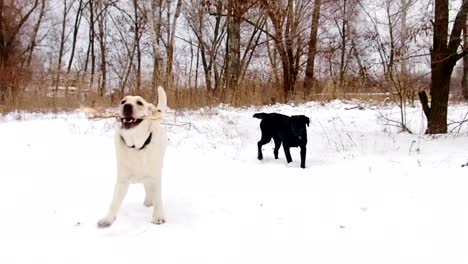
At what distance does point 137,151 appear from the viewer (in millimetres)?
3461

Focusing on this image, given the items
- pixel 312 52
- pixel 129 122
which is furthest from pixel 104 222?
pixel 312 52

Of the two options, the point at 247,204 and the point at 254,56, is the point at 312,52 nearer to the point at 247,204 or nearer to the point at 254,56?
the point at 254,56

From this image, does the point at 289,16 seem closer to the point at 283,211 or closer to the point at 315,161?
the point at 315,161

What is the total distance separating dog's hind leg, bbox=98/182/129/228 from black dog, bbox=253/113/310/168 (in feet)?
9.23

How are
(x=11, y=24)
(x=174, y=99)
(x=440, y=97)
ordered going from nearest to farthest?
1. (x=440, y=97)
2. (x=174, y=99)
3. (x=11, y=24)

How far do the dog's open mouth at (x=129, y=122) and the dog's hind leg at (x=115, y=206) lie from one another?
0.52m

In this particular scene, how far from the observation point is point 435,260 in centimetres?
282

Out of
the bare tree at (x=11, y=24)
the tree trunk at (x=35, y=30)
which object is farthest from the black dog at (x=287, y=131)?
the tree trunk at (x=35, y=30)

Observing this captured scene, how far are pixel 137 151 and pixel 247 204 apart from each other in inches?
46.8

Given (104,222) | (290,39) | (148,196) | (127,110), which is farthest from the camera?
(290,39)

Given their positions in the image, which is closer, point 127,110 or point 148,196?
point 127,110

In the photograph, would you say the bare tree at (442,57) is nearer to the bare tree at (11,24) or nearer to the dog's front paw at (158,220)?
the dog's front paw at (158,220)

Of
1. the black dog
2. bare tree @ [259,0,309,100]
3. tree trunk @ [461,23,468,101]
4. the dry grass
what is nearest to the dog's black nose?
the black dog

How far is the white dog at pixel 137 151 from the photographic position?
3.35 meters
